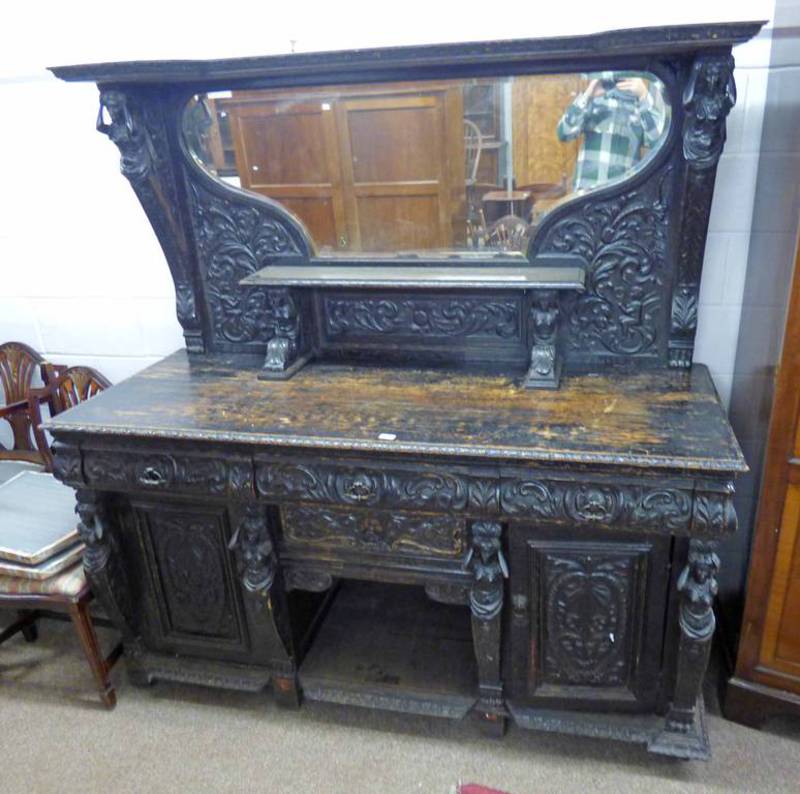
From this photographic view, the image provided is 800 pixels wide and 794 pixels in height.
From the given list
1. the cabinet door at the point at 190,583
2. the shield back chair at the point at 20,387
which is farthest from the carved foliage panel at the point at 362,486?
the shield back chair at the point at 20,387

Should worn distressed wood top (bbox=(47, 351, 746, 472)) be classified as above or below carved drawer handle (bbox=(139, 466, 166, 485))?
above

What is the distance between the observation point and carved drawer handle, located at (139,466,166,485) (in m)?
1.66

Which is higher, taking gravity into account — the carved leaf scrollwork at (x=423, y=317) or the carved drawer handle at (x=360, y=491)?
the carved leaf scrollwork at (x=423, y=317)

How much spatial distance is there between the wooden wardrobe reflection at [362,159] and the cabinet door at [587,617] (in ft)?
2.63

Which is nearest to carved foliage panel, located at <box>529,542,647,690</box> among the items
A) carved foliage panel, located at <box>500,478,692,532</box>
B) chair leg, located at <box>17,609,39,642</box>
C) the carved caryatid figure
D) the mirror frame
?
carved foliage panel, located at <box>500,478,692,532</box>

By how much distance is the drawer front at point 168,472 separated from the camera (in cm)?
161

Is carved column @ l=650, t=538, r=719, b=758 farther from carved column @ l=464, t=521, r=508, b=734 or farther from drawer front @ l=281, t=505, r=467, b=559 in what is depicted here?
drawer front @ l=281, t=505, r=467, b=559

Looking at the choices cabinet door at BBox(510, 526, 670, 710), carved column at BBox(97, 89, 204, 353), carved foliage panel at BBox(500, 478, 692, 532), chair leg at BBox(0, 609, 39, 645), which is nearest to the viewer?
carved foliage panel at BBox(500, 478, 692, 532)

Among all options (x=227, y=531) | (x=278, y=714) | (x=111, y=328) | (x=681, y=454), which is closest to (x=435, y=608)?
(x=278, y=714)

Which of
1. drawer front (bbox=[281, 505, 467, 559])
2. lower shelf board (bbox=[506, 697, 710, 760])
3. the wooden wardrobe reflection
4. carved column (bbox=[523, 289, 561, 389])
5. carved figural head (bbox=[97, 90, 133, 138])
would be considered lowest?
lower shelf board (bbox=[506, 697, 710, 760])

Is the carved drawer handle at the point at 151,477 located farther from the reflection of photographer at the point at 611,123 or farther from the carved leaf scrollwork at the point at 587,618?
the reflection of photographer at the point at 611,123

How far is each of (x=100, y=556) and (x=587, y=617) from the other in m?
1.20

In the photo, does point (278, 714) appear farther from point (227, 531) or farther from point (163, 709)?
point (227, 531)

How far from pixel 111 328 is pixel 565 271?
1.47 m
